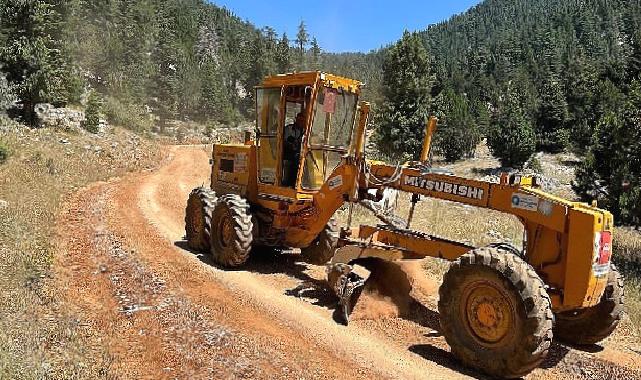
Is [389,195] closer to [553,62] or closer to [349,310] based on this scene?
[349,310]

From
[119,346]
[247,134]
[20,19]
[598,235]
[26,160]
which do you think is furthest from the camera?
[20,19]

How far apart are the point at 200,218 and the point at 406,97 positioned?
88.9ft

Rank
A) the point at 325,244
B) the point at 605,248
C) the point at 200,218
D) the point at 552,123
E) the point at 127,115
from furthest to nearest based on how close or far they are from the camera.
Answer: the point at 552,123
the point at 127,115
the point at 200,218
the point at 325,244
the point at 605,248

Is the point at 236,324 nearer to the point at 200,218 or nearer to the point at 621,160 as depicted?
the point at 200,218

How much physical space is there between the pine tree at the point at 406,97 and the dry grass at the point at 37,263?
17707mm

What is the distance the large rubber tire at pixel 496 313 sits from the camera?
6020 millimetres

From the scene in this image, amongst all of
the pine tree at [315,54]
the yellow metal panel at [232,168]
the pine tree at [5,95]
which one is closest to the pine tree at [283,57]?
the pine tree at [315,54]

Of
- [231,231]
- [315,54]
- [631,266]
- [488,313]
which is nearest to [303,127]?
[231,231]

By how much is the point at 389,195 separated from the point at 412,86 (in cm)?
2777

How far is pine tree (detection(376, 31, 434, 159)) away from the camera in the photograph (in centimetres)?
3688

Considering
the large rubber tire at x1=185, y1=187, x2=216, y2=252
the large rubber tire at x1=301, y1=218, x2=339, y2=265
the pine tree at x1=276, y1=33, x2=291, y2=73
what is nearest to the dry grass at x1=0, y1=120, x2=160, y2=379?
the large rubber tire at x1=185, y1=187, x2=216, y2=252

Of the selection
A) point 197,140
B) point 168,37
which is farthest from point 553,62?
point 197,140

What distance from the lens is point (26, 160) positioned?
20.7 meters

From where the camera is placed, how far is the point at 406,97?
37219 millimetres
